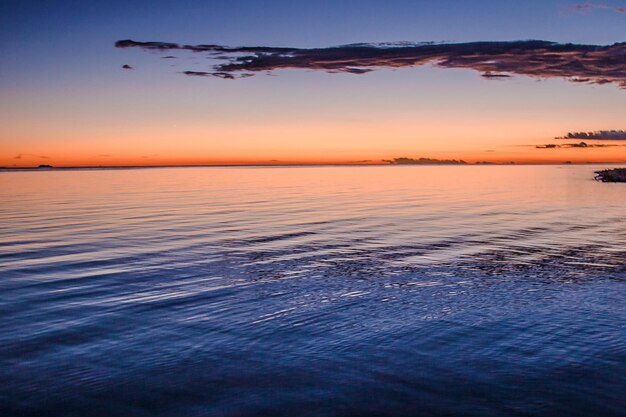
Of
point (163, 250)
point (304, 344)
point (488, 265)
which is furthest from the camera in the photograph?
point (163, 250)

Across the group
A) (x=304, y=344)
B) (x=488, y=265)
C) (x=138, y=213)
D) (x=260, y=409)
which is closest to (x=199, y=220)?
(x=138, y=213)

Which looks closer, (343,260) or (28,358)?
(28,358)

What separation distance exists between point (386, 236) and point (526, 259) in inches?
290

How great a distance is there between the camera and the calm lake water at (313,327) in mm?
7340

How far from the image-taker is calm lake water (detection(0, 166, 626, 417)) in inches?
289

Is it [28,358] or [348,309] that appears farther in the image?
[348,309]

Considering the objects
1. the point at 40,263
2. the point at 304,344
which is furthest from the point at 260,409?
the point at 40,263

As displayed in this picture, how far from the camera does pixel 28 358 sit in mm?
8898

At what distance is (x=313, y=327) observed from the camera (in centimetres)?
1049

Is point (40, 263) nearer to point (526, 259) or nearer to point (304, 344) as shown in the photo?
point (304, 344)

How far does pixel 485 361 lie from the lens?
8594 mm

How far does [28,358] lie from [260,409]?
452cm

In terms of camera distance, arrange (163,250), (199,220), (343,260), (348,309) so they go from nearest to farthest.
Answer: (348,309)
(343,260)
(163,250)
(199,220)

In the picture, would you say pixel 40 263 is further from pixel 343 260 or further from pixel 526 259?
pixel 526 259
